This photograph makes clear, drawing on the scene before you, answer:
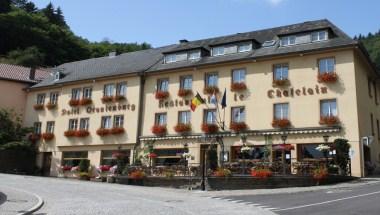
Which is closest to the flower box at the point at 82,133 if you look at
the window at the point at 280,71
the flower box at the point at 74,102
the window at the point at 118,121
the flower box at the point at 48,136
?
the flower box at the point at 74,102

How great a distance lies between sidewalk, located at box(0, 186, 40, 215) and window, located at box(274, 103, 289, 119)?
16.7m

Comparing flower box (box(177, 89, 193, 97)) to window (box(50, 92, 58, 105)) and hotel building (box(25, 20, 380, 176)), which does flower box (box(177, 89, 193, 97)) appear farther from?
window (box(50, 92, 58, 105))

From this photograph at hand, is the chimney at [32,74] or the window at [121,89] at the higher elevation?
the chimney at [32,74]

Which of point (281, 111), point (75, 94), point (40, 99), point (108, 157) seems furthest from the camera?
point (40, 99)

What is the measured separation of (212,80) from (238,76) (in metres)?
2.08

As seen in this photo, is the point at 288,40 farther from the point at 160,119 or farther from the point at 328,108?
the point at 160,119

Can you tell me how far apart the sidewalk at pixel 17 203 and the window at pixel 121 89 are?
18661mm

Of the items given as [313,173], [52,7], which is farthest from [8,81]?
[52,7]

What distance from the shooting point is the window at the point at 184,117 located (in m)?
33.4

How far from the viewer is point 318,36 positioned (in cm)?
2978

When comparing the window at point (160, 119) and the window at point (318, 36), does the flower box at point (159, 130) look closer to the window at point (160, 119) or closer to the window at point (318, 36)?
the window at point (160, 119)

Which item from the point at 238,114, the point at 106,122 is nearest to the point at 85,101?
the point at 106,122

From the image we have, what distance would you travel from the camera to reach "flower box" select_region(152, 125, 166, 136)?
3388 cm

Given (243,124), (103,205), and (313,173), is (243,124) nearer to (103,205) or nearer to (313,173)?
(313,173)
